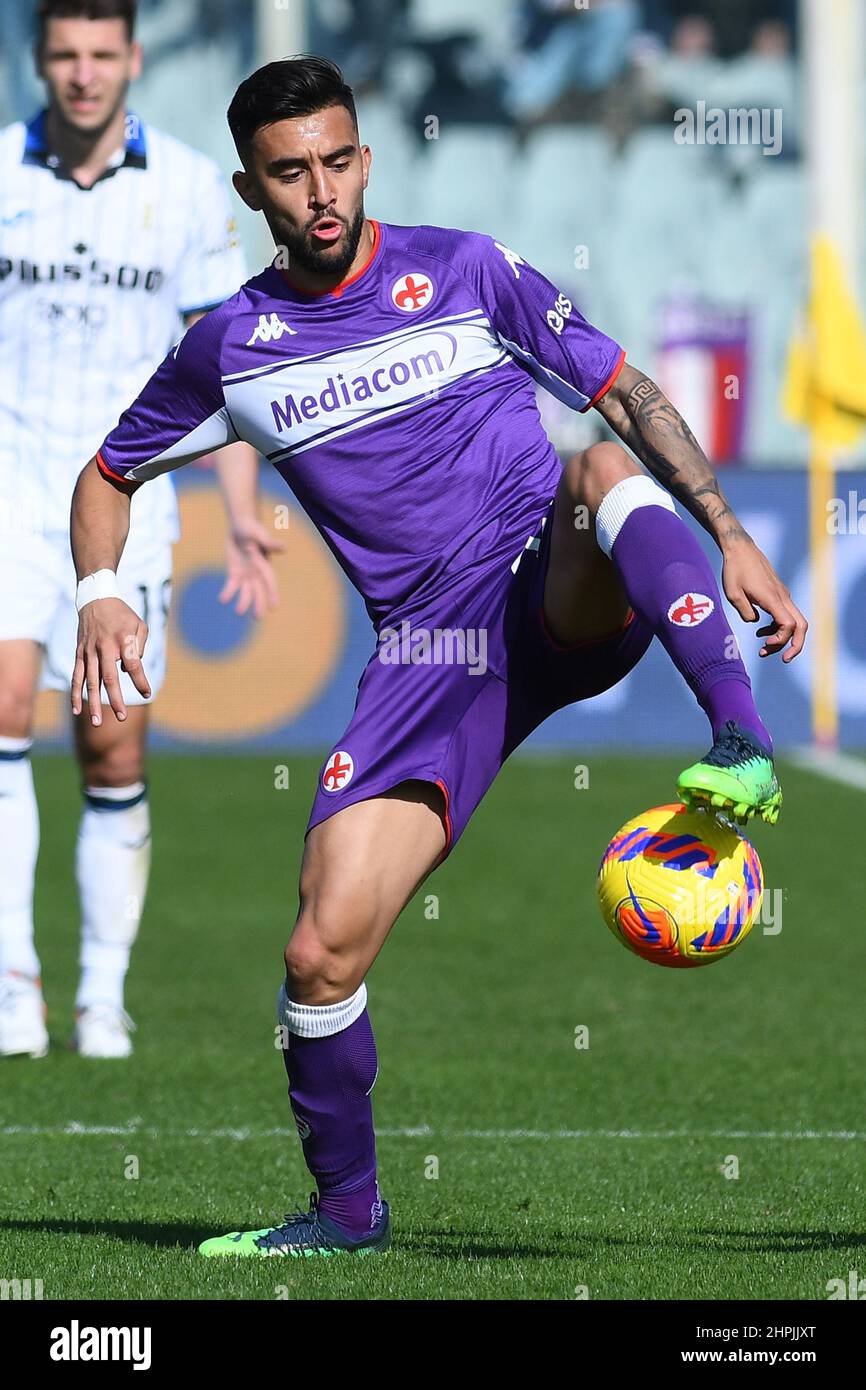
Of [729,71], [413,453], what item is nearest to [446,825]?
[413,453]

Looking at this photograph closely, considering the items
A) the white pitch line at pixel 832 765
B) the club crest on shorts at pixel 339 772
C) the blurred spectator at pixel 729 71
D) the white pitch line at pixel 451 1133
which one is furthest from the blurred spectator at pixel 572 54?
the club crest on shorts at pixel 339 772

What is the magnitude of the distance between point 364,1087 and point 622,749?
9.03 meters

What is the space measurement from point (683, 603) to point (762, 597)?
16cm

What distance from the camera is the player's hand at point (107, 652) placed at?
4121 mm

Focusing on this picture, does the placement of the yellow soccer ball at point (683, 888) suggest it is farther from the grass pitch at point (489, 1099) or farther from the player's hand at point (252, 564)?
the player's hand at point (252, 564)

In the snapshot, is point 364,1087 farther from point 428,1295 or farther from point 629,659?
point 629,659

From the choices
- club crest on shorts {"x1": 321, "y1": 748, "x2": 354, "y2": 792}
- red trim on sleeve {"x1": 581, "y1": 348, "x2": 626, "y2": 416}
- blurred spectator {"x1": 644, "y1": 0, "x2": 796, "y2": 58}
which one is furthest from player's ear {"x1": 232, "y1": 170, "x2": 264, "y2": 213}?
blurred spectator {"x1": 644, "y1": 0, "x2": 796, "y2": 58}

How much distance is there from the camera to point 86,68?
6.24 m

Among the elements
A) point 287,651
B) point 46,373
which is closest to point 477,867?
point 287,651

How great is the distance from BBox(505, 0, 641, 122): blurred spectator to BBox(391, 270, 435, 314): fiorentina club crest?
15.5 meters

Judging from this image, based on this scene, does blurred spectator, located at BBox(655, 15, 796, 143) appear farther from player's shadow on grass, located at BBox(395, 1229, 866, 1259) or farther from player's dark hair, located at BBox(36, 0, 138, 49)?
player's shadow on grass, located at BBox(395, 1229, 866, 1259)

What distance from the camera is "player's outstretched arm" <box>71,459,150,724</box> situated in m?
4.14

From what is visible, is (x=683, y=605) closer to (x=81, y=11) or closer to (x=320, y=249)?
(x=320, y=249)

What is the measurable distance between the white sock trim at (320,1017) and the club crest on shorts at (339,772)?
39 centimetres
